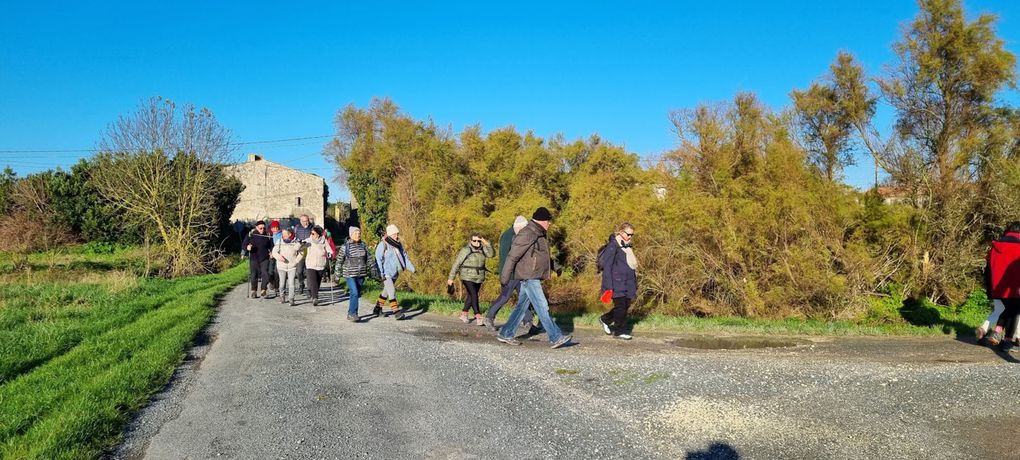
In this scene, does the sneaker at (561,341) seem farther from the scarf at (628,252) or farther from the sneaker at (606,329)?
the scarf at (628,252)

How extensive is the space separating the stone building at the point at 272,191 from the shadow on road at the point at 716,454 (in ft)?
191

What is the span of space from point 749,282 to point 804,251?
138 centimetres

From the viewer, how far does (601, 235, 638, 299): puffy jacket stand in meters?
10.3

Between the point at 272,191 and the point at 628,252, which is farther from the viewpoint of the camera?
the point at 272,191

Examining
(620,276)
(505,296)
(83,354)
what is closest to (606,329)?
(620,276)

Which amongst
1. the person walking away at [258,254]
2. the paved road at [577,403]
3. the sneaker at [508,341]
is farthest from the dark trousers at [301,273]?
the sneaker at [508,341]

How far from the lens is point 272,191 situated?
2373 inches

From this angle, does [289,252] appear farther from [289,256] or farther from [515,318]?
[515,318]

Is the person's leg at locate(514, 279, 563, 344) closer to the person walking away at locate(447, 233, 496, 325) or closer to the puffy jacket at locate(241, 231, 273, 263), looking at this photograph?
the person walking away at locate(447, 233, 496, 325)

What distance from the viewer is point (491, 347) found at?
9.27m

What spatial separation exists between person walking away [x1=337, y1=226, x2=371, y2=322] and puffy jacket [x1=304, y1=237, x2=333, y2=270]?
1.63 m

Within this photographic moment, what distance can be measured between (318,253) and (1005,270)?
39.1 ft

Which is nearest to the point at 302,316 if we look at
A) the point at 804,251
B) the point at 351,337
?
the point at 351,337

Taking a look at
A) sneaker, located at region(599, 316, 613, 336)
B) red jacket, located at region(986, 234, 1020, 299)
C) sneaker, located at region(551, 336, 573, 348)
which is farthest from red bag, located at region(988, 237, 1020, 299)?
sneaker, located at region(551, 336, 573, 348)
